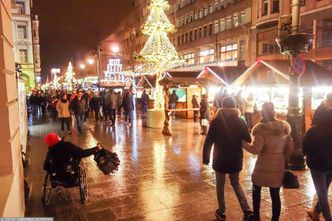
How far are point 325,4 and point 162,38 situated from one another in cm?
1356

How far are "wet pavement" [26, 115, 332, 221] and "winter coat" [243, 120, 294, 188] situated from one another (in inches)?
44.5

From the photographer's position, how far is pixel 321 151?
181 inches

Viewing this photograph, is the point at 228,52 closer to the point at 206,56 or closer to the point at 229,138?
the point at 206,56

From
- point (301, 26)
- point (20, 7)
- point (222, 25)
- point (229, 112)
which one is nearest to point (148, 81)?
point (301, 26)

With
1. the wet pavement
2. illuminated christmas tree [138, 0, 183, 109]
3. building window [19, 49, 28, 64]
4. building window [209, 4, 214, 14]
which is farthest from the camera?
building window [19, 49, 28, 64]

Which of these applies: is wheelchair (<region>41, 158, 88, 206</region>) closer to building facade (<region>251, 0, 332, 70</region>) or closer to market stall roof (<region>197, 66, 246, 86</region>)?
market stall roof (<region>197, 66, 246, 86</region>)

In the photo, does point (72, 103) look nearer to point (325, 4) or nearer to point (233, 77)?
point (233, 77)

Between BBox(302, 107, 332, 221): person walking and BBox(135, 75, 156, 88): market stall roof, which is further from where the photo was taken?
BBox(135, 75, 156, 88): market stall roof

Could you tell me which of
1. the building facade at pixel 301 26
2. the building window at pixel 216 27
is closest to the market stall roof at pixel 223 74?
the building facade at pixel 301 26

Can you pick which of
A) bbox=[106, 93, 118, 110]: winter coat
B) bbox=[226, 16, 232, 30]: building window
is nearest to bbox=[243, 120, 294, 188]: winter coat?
bbox=[106, 93, 118, 110]: winter coat

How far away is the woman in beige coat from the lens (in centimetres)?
452

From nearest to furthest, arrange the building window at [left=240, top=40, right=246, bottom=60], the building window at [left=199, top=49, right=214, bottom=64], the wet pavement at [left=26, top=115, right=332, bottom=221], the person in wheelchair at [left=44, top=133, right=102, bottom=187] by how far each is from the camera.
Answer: the wet pavement at [left=26, top=115, right=332, bottom=221], the person in wheelchair at [left=44, top=133, right=102, bottom=187], the building window at [left=240, top=40, right=246, bottom=60], the building window at [left=199, top=49, right=214, bottom=64]

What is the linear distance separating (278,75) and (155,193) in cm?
837

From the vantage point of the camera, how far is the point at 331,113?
180 inches
